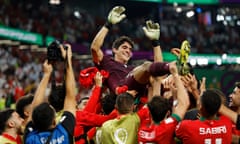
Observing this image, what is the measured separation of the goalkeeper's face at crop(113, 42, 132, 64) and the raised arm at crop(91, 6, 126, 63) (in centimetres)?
29

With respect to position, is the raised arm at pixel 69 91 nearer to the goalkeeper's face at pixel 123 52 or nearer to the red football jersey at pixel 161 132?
the red football jersey at pixel 161 132

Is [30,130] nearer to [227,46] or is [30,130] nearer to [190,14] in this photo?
[227,46]

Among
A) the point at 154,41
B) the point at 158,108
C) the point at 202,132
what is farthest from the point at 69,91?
the point at 154,41

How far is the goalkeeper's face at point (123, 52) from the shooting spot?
7145 millimetres

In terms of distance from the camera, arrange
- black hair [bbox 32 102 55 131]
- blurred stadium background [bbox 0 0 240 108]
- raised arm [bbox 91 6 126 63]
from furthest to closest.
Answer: blurred stadium background [bbox 0 0 240 108] → raised arm [bbox 91 6 126 63] → black hair [bbox 32 102 55 131]

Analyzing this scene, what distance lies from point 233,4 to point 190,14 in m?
9.96

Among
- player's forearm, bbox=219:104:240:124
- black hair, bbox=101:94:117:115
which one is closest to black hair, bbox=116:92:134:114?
black hair, bbox=101:94:117:115

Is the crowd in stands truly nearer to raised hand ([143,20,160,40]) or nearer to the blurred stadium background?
the blurred stadium background

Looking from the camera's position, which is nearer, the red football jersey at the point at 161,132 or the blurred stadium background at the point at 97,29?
the red football jersey at the point at 161,132

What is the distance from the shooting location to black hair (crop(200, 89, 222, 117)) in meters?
4.91

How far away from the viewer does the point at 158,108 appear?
4965mm

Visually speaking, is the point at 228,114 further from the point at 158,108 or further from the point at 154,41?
the point at 154,41

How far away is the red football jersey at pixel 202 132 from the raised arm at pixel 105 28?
2.00m

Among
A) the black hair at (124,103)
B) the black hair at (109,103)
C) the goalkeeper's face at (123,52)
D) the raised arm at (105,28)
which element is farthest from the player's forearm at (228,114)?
the goalkeeper's face at (123,52)
